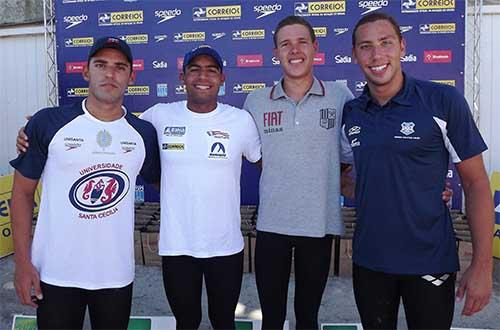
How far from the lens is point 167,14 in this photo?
188 inches

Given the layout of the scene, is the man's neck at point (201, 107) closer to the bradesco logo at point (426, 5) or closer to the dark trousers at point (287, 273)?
the dark trousers at point (287, 273)

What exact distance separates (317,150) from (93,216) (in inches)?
38.6

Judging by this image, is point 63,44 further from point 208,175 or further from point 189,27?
point 208,175

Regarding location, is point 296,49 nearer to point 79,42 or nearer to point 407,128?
point 407,128

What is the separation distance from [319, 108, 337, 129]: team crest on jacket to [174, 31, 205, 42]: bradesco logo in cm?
309

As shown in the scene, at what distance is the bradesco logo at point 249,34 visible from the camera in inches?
184

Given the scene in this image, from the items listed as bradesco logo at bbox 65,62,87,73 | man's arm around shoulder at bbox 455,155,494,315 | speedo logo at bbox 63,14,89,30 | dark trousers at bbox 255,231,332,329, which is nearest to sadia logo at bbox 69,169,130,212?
dark trousers at bbox 255,231,332,329

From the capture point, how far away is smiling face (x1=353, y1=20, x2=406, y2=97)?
1.70 m

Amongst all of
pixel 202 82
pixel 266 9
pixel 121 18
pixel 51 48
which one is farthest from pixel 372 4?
pixel 51 48

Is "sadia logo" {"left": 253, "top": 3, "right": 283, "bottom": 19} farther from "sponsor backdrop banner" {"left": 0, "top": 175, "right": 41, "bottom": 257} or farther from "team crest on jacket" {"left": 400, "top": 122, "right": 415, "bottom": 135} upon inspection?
"team crest on jacket" {"left": 400, "top": 122, "right": 415, "bottom": 135}

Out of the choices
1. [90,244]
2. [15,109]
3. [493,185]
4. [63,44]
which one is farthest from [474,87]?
[15,109]

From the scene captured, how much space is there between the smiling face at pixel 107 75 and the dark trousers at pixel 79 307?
0.77 m

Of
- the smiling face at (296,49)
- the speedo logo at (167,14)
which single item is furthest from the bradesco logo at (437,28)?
the smiling face at (296,49)

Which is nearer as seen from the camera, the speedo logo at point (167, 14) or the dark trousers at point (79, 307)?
the dark trousers at point (79, 307)
